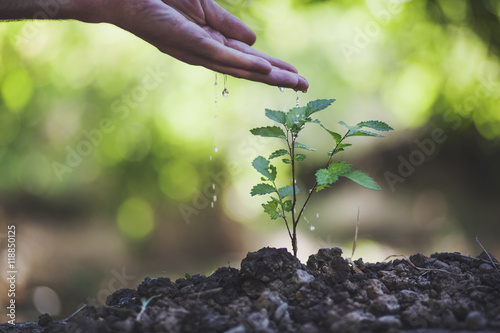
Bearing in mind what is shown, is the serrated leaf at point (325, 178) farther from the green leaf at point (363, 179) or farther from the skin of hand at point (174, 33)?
the skin of hand at point (174, 33)

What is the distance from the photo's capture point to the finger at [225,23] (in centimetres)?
251

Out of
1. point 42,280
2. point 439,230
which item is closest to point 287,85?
point 439,230

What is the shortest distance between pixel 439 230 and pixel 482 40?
1912 millimetres

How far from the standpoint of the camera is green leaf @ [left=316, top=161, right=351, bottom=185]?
4.73ft

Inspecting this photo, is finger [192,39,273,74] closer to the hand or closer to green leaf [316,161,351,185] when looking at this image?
the hand

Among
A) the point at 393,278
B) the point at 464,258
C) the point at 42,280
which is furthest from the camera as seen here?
the point at 42,280

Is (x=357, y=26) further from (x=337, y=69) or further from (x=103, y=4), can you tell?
(x=103, y=4)

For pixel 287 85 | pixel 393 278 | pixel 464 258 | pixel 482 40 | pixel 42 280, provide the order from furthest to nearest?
pixel 482 40 < pixel 42 280 < pixel 287 85 < pixel 464 258 < pixel 393 278

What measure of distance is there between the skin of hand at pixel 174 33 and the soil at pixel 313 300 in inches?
36.2

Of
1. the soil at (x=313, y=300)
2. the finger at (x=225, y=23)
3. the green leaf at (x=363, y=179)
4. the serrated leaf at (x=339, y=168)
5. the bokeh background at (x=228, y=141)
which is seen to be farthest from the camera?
the bokeh background at (x=228, y=141)

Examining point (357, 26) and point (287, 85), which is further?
point (357, 26)

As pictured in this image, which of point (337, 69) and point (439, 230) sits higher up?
point (337, 69)

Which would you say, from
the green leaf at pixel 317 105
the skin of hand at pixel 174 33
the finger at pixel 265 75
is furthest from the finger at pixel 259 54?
the green leaf at pixel 317 105

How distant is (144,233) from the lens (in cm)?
398
